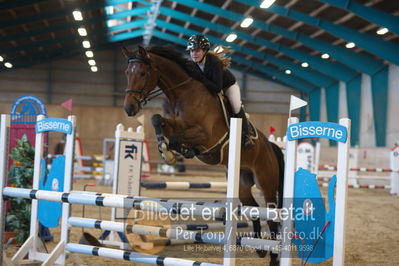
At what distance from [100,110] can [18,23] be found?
326 inches

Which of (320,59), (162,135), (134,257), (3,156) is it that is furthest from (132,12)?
(134,257)

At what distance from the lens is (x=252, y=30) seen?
16391 millimetres

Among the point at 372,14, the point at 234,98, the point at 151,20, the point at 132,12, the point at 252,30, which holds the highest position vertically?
the point at 151,20

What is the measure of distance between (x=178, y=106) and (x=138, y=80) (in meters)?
0.43

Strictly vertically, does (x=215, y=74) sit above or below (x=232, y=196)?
above

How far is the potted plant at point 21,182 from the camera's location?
440 centimetres

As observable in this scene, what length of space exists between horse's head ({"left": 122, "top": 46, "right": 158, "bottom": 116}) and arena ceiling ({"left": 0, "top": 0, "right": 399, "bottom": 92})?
28.4ft

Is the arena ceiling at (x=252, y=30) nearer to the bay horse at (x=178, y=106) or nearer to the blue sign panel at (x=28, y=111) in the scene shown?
the blue sign panel at (x=28, y=111)

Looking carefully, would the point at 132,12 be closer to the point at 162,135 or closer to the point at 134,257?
the point at 162,135

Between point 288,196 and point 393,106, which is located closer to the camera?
point 288,196

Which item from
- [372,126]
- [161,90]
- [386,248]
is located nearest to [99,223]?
[161,90]

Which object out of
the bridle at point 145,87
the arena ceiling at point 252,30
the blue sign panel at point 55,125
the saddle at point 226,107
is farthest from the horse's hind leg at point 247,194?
the arena ceiling at point 252,30

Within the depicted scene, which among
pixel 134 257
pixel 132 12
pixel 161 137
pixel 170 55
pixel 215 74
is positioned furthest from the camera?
pixel 132 12

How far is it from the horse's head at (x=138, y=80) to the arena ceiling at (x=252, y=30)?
8.66 meters
